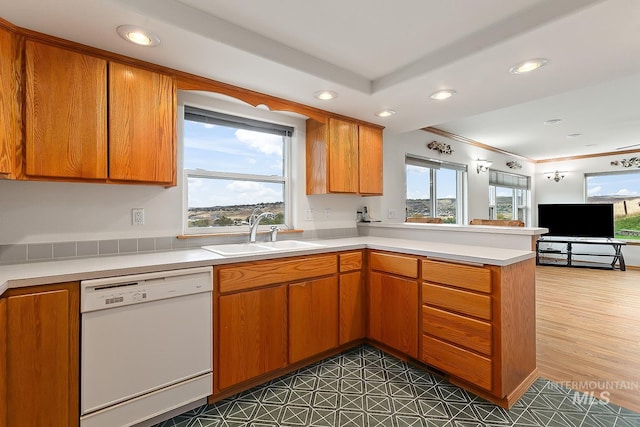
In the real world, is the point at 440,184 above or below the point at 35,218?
above

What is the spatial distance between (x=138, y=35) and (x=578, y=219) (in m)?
7.74

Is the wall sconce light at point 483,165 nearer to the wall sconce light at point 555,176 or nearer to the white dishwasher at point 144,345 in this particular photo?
the wall sconce light at point 555,176

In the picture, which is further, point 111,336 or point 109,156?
point 109,156

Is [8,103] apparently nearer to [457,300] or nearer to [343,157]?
[343,157]

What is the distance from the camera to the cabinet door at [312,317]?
2219mm

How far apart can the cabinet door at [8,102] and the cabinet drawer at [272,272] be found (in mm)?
1160

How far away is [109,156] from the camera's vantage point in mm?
1803

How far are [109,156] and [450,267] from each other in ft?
7.28

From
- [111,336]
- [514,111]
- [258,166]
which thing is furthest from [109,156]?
[514,111]

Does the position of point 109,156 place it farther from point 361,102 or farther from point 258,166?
point 361,102

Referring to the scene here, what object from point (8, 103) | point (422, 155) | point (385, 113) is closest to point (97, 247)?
point (8, 103)

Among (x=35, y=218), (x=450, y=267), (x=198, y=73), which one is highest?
(x=198, y=73)

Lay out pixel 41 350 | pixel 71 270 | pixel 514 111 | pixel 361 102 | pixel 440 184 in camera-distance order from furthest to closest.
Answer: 1. pixel 440 184
2. pixel 514 111
3. pixel 361 102
4. pixel 71 270
5. pixel 41 350

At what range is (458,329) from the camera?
2.01 meters
